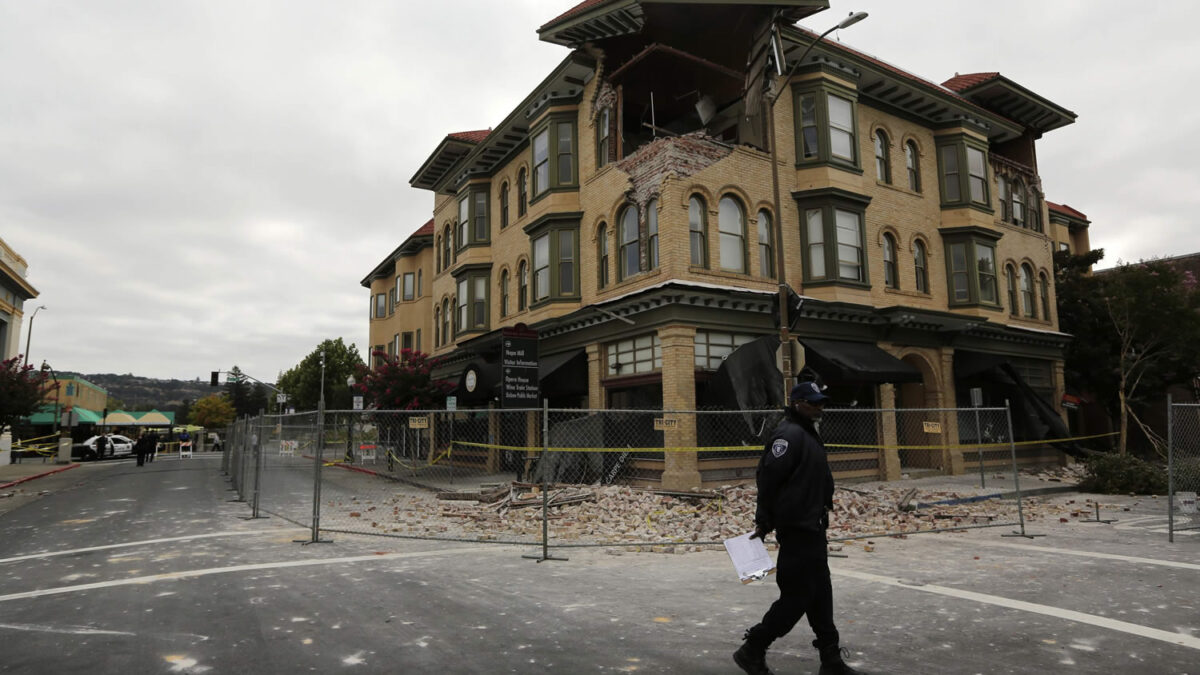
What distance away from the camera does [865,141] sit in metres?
20.7

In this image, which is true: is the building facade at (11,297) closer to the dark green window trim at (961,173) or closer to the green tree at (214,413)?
the dark green window trim at (961,173)

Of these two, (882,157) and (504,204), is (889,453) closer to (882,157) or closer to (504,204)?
(882,157)

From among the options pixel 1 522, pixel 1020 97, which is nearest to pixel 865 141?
pixel 1020 97

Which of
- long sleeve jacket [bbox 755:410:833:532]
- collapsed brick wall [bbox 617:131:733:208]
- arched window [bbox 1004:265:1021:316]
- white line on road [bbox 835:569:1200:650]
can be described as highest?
collapsed brick wall [bbox 617:131:733:208]

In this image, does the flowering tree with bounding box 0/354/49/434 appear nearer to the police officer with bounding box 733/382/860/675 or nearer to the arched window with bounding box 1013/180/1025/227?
the police officer with bounding box 733/382/860/675

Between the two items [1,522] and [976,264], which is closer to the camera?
[1,522]

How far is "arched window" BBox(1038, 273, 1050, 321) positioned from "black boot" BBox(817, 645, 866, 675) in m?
26.5

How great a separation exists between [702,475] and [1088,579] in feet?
31.0

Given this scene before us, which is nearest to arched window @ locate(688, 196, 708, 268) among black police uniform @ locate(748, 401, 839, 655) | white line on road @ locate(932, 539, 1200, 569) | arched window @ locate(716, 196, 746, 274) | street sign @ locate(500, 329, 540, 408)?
arched window @ locate(716, 196, 746, 274)

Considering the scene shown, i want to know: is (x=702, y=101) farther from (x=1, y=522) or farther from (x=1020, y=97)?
(x=1, y=522)

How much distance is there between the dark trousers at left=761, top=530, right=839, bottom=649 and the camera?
4344mm

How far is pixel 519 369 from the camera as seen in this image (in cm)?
1844

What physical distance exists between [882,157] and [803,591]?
19948 millimetres

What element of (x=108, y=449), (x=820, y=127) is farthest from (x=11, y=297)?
(x=820, y=127)
